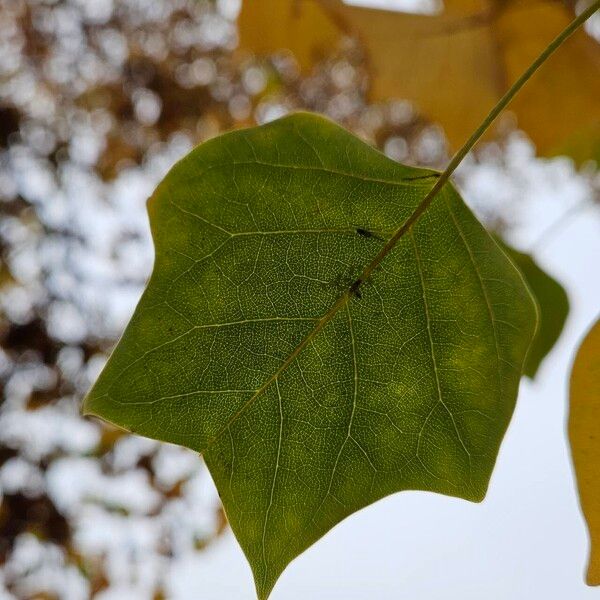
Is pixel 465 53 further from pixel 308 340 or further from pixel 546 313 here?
pixel 308 340

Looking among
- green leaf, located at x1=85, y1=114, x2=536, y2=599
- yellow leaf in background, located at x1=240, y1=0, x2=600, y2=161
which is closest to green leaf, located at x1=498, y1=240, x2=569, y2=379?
yellow leaf in background, located at x1=240, y1=0, x2=600, y2=161

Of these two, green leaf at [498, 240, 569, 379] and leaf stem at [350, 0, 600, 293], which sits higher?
leaf stem at [350, 0, 600, 293]

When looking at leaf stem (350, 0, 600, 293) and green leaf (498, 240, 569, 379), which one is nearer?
leaf stem (350, 0, 600, 293)

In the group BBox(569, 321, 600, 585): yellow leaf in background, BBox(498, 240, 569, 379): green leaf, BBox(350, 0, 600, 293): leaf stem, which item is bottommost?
BBox(498, 240, 569, 379): green leaf

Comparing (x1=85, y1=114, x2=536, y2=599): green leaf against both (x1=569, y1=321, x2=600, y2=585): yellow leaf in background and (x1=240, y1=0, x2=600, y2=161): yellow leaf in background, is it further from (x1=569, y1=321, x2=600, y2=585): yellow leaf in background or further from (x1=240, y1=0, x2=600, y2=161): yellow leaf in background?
(x1=240, y1=0, x2=600, y2=161): yellow leaf in background

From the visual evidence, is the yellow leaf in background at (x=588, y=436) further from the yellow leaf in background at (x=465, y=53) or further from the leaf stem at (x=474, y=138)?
the yellow leaf in background at (x=465, y=53)

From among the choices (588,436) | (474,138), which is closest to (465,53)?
(474,138)
